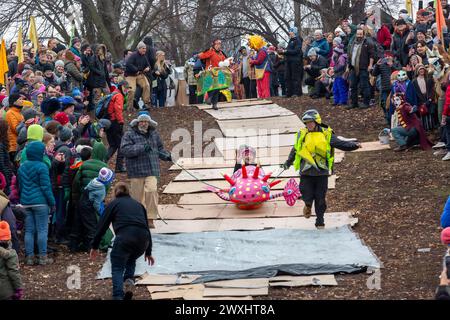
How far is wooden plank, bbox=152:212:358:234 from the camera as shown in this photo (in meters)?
15.4

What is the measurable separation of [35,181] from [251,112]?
11.5 m

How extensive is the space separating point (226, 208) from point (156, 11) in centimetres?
2000

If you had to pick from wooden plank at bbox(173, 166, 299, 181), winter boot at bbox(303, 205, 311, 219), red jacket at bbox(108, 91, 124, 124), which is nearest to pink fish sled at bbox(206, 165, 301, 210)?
winter boot at bbox(303, 205, 311, 219)

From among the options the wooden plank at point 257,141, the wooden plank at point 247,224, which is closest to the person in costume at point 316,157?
the wooden plank at point 247,224

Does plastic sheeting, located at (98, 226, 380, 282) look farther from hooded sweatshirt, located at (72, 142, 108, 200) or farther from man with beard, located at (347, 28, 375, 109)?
man with beard, located at (347, 28, 375, 109)

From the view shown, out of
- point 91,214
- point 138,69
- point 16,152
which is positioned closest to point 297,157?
point 91,214

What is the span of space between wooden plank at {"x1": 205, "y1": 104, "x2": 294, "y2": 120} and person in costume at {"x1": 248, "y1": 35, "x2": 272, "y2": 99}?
2.01 m

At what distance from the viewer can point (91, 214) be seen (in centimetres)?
1469

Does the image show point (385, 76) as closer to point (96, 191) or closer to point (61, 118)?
point (61, 118)

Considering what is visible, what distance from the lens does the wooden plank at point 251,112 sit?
79.8ft

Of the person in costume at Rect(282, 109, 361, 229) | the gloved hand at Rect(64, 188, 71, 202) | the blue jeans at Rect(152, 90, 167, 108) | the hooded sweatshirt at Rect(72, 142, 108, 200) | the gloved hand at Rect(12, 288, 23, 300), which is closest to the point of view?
the gloved hand at Rect(12, 288, 23, 300)

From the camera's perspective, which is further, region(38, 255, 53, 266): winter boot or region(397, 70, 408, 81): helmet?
region(397, 70, 408, 81): helmet

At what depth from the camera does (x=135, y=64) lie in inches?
981
